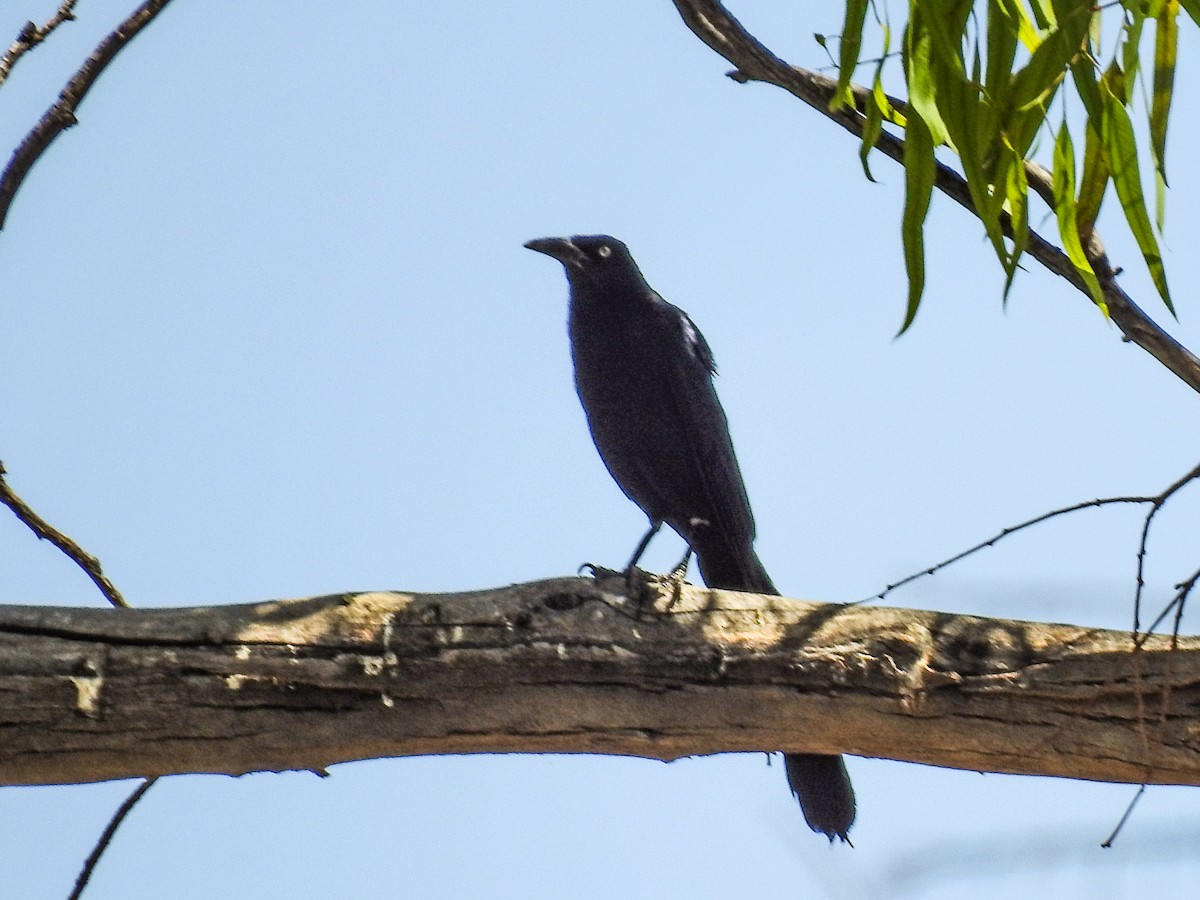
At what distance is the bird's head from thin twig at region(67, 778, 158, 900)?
2.59m

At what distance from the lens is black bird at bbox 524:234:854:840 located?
4.40 metres

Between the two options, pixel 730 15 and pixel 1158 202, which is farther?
pixel 730 15

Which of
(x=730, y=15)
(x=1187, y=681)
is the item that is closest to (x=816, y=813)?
(x=1187, y=681)

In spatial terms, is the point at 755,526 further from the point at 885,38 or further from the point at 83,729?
the point at 83,729

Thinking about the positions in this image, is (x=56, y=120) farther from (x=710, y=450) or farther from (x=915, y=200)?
(x=710, y=450)

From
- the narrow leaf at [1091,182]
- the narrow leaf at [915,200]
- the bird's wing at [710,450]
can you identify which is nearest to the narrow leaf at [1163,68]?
the narrow leaf at [1091,182]

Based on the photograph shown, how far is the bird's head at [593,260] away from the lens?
4809mm

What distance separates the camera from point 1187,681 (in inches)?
98.0

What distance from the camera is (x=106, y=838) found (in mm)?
2824

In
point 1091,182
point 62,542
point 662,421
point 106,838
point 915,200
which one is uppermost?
point 1091,182

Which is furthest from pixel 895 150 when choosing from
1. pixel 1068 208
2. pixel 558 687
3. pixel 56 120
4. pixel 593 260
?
pixel 56 120

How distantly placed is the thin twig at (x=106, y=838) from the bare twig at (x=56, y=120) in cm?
131

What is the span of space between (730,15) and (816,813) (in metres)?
2.20

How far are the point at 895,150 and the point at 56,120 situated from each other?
2.13 metres
